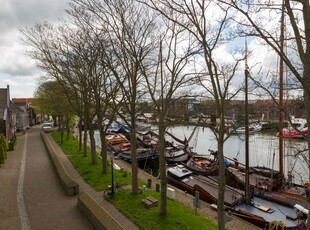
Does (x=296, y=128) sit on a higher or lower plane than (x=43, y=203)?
higher

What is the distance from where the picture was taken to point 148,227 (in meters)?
10.8

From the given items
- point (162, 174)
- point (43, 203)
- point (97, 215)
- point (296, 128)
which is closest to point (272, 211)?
point (162, 174)

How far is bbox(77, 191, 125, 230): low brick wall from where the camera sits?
981cm

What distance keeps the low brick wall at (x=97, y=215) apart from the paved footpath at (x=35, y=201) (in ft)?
1.04

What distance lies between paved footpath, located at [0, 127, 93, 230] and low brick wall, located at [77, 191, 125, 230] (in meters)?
0.32

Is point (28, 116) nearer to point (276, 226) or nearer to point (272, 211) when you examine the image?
point (272, 211)

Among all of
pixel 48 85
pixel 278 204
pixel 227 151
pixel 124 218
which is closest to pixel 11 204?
pixel 124 218

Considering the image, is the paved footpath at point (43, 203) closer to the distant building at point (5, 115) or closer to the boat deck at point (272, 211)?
the boat deck at point (272, 211)

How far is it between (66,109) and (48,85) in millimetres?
5403

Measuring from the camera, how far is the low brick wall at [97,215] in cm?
981

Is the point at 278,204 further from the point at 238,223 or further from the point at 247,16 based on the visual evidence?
the point at 247,16

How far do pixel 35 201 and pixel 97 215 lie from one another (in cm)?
529

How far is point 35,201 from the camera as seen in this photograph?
1434cm

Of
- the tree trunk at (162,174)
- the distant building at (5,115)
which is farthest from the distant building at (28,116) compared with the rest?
the tree trunk at (162,174)
